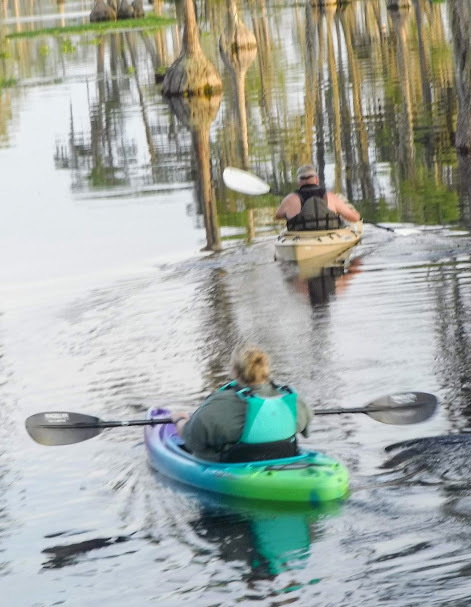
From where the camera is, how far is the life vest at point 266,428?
8.98m

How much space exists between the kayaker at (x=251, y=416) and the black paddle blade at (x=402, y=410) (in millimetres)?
841

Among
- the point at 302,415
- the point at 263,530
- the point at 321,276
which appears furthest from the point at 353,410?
the point at 321,276

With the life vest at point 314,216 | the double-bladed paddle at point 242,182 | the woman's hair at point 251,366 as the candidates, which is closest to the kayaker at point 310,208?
the life vest at point 314,216

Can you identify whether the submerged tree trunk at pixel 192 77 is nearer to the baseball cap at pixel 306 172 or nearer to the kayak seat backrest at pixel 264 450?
the baseball cap at pixel 306 172

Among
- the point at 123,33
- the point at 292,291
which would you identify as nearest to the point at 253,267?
the point at 292,291

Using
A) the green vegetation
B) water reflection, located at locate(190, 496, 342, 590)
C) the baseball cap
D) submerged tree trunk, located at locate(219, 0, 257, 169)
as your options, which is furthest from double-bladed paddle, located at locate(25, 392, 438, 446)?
the green vegetation

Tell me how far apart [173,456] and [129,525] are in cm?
97

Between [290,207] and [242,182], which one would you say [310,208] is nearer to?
[290,207]

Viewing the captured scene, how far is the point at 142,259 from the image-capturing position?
18156mm

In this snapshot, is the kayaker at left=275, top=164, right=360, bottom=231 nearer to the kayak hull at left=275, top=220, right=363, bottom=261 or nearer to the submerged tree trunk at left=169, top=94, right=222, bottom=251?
the kayak hull at left=275, top=220, right=363, bottom=261

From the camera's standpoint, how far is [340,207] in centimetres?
1745

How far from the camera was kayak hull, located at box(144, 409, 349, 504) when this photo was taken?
8.84 metres

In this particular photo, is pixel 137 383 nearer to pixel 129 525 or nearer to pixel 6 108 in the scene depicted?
pixel 129 525

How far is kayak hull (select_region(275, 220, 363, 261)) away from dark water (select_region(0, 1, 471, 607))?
1.60ft
